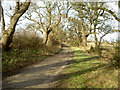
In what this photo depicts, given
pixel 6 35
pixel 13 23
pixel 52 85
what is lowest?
pixel 52 85

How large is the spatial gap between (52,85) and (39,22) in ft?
68.6

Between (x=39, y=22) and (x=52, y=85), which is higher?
(x=39, y=22)

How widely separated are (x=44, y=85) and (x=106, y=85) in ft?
9.18

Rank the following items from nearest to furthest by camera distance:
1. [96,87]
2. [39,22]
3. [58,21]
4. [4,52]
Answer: [96,87]
[4,52]
[58,21]
[39,22]

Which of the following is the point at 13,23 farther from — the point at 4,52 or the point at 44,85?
the point at 44,85

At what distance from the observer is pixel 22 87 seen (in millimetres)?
5184

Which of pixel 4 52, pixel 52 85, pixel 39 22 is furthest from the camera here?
pixel 39 22

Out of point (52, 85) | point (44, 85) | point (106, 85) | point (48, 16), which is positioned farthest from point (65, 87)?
point (48, 16)

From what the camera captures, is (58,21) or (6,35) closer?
(6,35)

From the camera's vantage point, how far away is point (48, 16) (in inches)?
928

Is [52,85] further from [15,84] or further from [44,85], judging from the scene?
[15,84]

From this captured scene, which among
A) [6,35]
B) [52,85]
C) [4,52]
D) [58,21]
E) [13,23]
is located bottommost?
[52,85]

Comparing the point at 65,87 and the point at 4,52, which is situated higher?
the point at 4,52

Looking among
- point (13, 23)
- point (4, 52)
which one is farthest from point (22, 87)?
point (13, 23)
